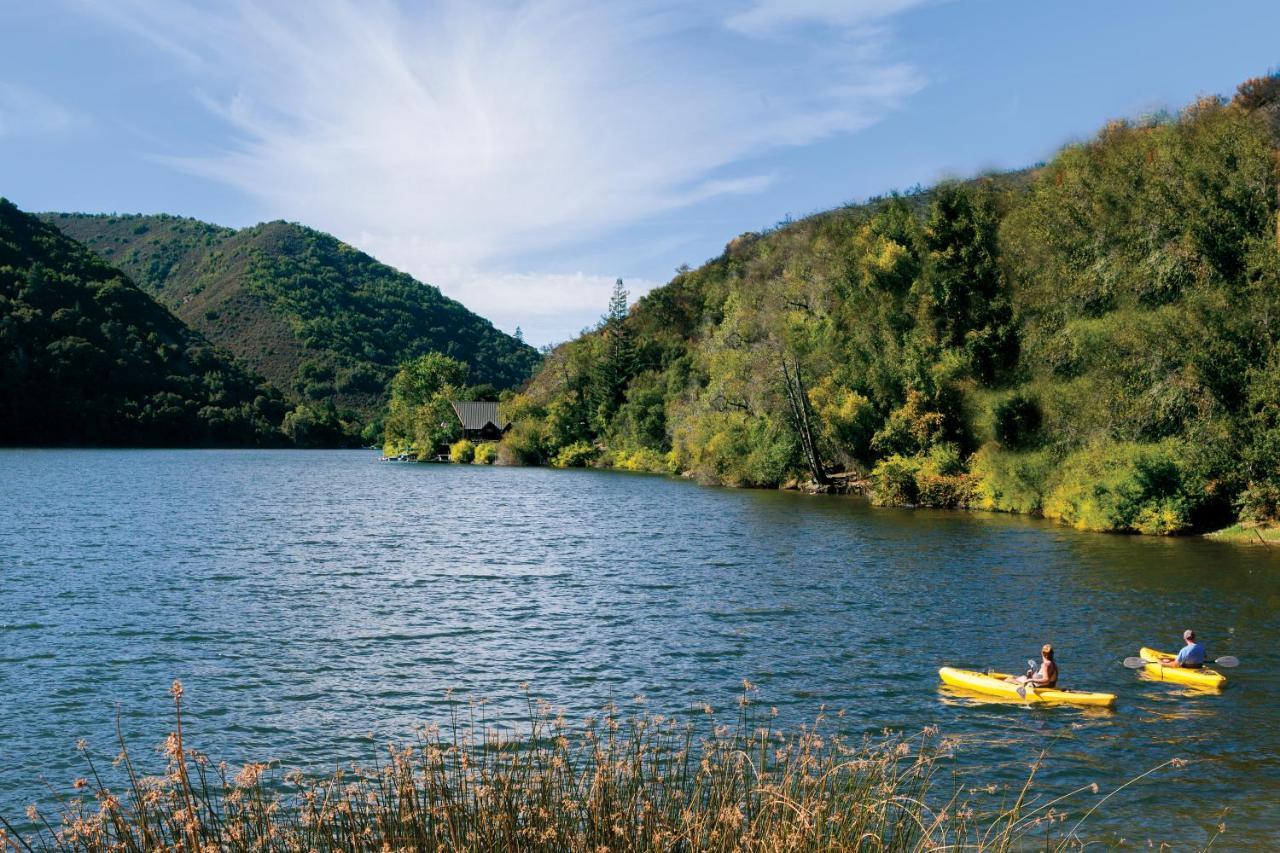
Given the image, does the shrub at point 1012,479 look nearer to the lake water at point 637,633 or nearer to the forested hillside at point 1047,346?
the forested hillside at point 1047,346

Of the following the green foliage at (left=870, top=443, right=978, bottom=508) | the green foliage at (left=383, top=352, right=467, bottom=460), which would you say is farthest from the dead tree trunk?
the green foliage at (left=383, top=352, right=467, bottom=460)

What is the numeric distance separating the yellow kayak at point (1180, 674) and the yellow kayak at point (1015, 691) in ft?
7.36

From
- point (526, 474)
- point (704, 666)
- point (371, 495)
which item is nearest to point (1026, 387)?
point (704, 666)

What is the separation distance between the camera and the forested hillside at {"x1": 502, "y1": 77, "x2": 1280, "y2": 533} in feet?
125

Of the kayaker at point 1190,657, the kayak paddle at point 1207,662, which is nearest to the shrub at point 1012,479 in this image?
the kayak paddle at point 1207,662

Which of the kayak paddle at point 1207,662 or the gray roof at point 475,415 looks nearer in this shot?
the kayak paddle at point 1207,662

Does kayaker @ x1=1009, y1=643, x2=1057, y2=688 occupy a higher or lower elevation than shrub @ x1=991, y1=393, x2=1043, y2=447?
lower

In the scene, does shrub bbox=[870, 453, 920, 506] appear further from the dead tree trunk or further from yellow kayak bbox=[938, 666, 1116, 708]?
yellow kayak bbox=[938, 666, 1116, 708]

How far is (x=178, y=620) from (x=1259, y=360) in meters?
39.6

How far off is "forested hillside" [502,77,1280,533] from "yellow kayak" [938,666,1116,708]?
25.3m

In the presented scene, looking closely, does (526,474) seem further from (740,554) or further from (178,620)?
(178,620)

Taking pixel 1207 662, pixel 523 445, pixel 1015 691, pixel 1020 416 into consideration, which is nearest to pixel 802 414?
pixel 1020 416

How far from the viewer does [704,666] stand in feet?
62.3

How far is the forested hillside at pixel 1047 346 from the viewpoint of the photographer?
1496 inches
